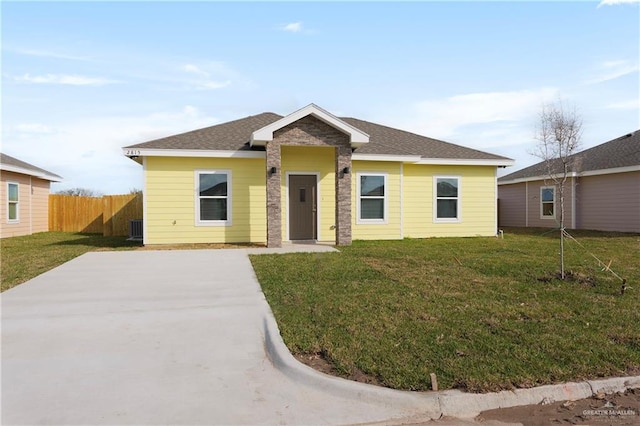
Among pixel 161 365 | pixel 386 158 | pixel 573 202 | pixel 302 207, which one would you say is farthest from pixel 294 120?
pixel 573 202

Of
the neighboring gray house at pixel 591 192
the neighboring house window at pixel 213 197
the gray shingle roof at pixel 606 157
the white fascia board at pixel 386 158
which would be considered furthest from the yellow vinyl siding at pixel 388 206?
the neighboring gray house at pixel 591 192

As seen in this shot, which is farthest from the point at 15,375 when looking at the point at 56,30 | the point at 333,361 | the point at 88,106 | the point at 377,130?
the point at 377,130

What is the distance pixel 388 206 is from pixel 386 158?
1.70 metres

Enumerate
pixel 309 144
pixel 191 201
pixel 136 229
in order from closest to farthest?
1. pixel 309 144
2. pixel 191 201
3. pixel 136 229

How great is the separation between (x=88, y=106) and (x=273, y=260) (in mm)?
7734

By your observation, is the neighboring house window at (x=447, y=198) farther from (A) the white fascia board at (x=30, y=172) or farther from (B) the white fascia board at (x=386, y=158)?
(A) the white fascia board at (x=30, y=172)

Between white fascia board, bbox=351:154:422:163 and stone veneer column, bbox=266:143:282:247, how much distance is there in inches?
109

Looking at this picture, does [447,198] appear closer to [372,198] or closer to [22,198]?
[372,198]

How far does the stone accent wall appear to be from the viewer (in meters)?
12.5

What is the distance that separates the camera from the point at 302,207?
47.3 feet

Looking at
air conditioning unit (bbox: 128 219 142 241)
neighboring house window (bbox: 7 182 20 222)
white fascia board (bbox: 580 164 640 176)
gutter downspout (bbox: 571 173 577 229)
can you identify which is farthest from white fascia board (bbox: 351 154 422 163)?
neighboring house window (bbox: 7 182 20 222)

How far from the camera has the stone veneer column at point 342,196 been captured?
12961 mm

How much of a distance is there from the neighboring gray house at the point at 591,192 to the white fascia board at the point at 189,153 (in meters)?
13.5

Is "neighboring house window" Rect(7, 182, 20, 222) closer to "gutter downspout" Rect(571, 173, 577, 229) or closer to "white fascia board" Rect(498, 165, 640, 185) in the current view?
"white fascia board" Rect(498, 165, 640, 185)
